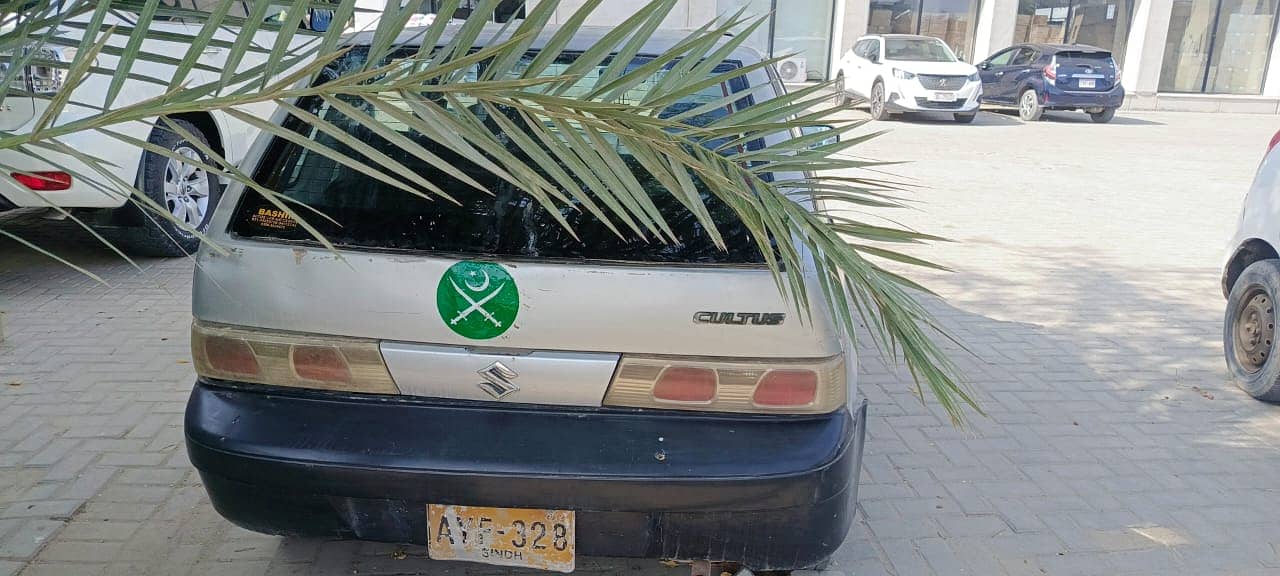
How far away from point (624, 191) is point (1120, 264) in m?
6.81

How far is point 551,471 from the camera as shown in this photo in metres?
2.19

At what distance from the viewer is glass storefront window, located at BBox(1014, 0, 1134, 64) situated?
74.0 feet

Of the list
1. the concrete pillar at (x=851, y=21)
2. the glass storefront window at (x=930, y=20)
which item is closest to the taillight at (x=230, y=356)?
the concrete pillar at (x=851, y=21)

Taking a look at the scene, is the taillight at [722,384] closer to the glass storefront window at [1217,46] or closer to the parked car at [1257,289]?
the parked car at [1257,289]

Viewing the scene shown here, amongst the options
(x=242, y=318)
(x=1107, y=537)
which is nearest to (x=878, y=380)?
(x=1107, y=537)

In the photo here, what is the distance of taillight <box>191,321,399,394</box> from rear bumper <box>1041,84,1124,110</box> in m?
18.5

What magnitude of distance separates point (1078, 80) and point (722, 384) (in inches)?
725

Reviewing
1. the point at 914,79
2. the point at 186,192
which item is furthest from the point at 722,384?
the point at 914,79

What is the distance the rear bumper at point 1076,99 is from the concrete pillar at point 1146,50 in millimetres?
4307

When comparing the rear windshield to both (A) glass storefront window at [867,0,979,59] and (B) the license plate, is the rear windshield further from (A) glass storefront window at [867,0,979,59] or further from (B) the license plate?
(A) glass storefront window at [867,0,979,59]

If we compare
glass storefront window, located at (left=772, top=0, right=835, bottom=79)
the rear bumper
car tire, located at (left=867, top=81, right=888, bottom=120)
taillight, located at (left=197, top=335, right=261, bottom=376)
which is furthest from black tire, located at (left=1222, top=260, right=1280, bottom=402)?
glass storefront window, located at (left=772, top=0, right=835, bottom=79)

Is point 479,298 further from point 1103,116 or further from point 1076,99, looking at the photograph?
point 1103,116

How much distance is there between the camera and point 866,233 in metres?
1.82

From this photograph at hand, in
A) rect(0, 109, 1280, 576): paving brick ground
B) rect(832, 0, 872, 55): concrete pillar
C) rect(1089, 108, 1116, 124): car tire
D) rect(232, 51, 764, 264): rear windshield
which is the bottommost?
rect(0, 109, 1280, 576): paving brick ground
